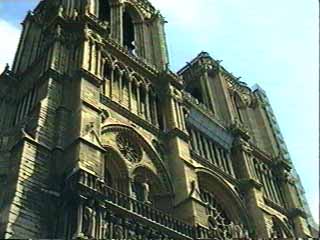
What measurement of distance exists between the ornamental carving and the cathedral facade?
62mm

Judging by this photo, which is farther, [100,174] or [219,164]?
[219,164]

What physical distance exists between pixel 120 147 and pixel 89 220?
6.17 meters

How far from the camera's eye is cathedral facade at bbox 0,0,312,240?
55.5 feet

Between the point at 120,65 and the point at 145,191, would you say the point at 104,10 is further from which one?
the point at 145,191

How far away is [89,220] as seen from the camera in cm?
1616

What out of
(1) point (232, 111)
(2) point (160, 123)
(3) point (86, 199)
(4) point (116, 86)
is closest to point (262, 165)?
(1) point (232, 111)

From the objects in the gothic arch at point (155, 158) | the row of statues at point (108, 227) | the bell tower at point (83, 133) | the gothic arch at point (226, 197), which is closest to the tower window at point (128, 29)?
the bell tower at point (83, 133)

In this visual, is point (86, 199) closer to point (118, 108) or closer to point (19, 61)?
point (118, 108)

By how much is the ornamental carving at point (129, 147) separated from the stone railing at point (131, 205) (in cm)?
342

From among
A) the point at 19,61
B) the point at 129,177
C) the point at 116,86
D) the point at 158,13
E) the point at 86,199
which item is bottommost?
the point at 86,199

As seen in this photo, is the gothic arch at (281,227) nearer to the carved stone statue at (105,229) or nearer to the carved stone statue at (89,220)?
the carved stone statue at (105,229)

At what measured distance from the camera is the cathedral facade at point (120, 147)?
55.5ft

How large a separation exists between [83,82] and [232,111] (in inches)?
628

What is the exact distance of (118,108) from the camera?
23.2m
